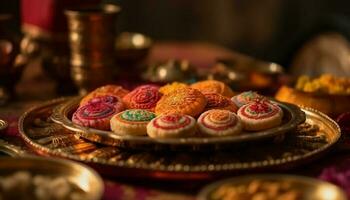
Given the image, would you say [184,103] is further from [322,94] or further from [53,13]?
[53,13]

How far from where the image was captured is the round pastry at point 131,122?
0.96 meters

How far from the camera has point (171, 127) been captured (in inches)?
36.7

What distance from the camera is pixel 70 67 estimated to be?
57.4 inches

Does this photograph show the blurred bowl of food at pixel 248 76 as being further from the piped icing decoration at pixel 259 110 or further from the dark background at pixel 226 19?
the dark background at pixel 226 19

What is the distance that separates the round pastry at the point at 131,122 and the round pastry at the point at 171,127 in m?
0.02

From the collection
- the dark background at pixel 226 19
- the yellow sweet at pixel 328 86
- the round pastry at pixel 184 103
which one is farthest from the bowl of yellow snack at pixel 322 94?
the dark background at pixel 226 19

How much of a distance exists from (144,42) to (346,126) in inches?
32.2

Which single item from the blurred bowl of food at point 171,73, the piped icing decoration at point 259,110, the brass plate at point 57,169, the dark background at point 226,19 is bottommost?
the dark background at point 226,19

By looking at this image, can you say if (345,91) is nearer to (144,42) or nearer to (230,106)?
(230,106)

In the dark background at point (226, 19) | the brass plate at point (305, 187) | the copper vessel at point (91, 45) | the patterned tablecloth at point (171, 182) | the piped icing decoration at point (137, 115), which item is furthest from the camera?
the dark background at point (226, 19)

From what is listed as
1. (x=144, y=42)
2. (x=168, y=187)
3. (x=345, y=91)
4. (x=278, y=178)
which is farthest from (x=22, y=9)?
(x=278, y=178)

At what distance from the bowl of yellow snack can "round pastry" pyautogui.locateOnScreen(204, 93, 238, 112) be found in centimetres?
21

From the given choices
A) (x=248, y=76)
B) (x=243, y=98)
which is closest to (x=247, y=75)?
(x=248, y=76)

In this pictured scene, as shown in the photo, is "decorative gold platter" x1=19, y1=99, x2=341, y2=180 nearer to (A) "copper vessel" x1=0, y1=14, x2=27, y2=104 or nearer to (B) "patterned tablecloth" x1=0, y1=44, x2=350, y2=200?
(B) "patterned tablecloth" x1=0, y1=44, x2=350, y2=200
